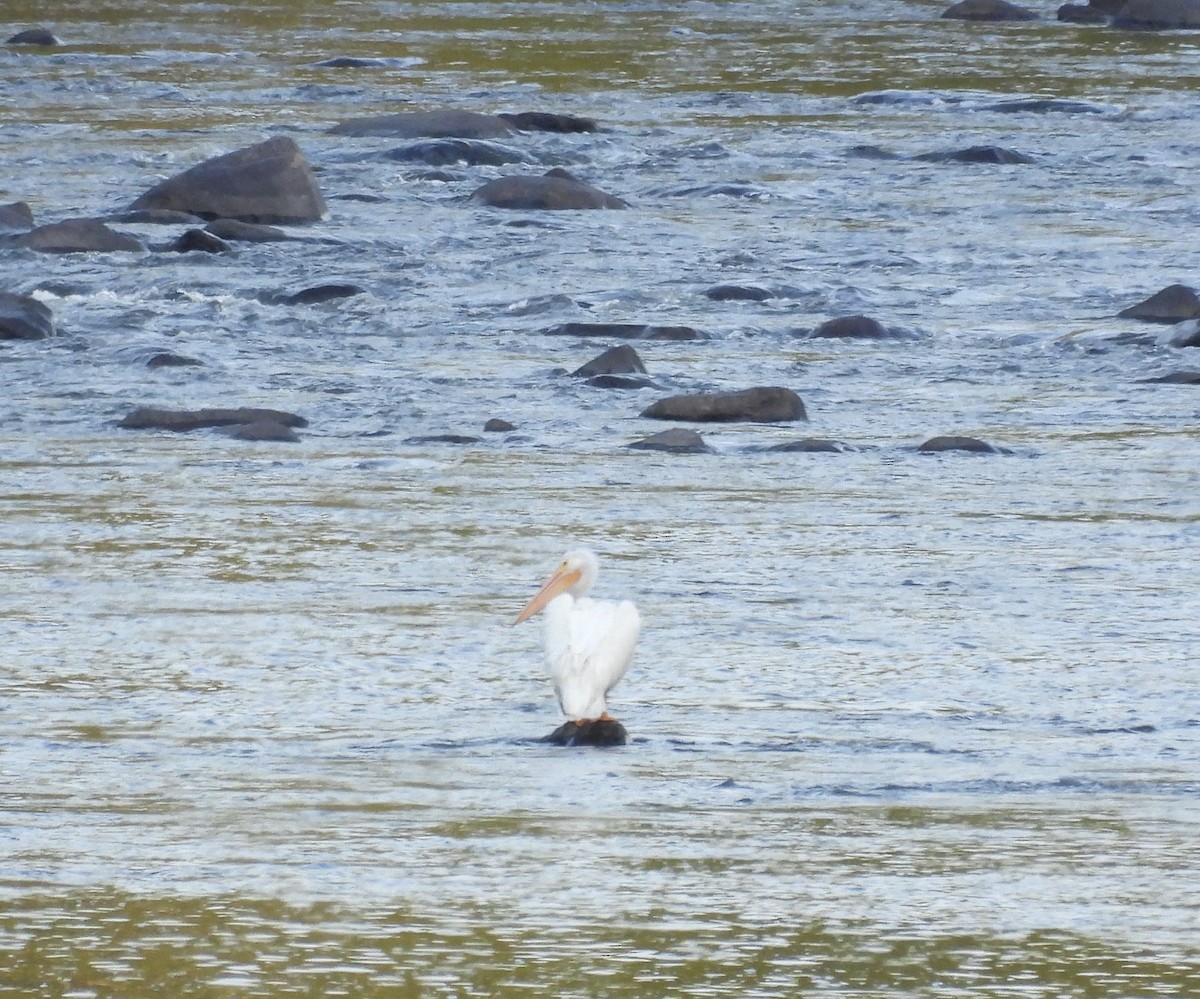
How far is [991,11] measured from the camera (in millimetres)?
32406

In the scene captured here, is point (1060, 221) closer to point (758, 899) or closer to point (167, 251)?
point (167, 251)

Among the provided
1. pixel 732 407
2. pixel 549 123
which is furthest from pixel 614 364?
pixel 549 123

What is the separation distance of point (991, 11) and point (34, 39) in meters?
11.4

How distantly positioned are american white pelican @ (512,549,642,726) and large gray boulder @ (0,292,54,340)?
668 cm

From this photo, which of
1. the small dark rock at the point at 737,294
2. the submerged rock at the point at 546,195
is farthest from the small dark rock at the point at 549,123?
the small dark rock at the point at 737,294

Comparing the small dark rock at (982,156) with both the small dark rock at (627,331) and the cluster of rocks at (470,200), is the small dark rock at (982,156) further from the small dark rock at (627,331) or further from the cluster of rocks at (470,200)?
the small dark rock at (627,331)

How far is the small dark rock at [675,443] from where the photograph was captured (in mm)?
9961

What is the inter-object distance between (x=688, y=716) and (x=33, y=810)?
162 centimetres

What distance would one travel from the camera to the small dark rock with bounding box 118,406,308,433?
411 inches

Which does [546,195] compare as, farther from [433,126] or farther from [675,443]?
[675,443]

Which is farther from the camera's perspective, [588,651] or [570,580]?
[570,580]

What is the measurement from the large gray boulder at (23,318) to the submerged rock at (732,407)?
11.8ft

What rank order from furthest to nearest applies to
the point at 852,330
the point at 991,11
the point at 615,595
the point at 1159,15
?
the point at 991,11 → the point at 1159,15 → the point at 852,330 → the point at 615,595

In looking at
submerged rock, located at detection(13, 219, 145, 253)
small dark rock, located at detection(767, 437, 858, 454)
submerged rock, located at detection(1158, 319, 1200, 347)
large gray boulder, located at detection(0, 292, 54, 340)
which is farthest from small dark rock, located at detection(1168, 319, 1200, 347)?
submerged rock, located at detection(13, 219, 145, 253)
